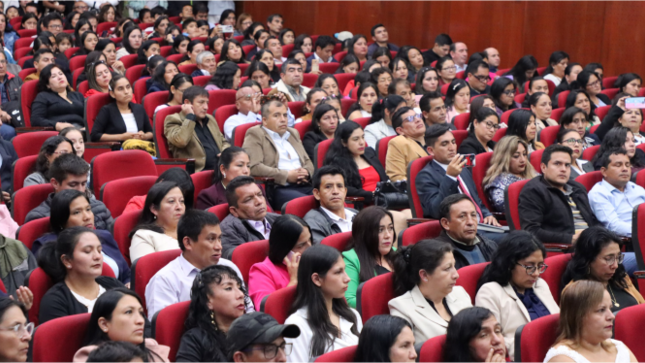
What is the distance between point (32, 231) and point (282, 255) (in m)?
0.94

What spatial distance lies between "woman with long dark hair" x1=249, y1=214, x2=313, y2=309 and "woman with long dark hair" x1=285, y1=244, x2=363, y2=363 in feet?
0.85

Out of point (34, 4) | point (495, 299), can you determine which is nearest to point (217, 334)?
point (495, 299)

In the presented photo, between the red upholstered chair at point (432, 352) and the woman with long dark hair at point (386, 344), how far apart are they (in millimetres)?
100

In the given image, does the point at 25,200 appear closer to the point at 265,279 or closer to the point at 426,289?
the point at 265,279

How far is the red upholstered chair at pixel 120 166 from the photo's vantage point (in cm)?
400

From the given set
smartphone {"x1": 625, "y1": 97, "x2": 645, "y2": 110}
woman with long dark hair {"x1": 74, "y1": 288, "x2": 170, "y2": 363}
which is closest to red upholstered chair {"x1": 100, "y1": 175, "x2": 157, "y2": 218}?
woman with long dark hair {"x1": 74, "y1": 288, "x2": 170, "y2": 363}

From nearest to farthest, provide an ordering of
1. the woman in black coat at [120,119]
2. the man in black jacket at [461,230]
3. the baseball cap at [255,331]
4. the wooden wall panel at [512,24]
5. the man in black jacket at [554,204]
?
1. the baseball cap at [255,331]
2. the man in black jacket at [461,230]
3. the man in black jacket at [554,204]
4. the woman in black coat at [120,119]
5. the wooden wall panel at [512,24]

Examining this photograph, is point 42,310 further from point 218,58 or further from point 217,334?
point 218,58

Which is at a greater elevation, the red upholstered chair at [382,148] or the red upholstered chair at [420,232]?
the red upholstered chair at [420,232]

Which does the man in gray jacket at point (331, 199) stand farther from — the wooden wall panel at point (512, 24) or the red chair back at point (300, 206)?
the wooden wall panel at point (512, 24)

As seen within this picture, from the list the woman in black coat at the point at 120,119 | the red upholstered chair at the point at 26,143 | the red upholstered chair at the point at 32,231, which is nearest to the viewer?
the red upholstered chair at the point at 32,231

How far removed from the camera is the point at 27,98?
5402 millimetres

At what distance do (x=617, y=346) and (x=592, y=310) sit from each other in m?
0.17

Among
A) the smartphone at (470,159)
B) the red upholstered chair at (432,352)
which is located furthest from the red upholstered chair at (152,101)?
the red upholstered chair at (432,352)
